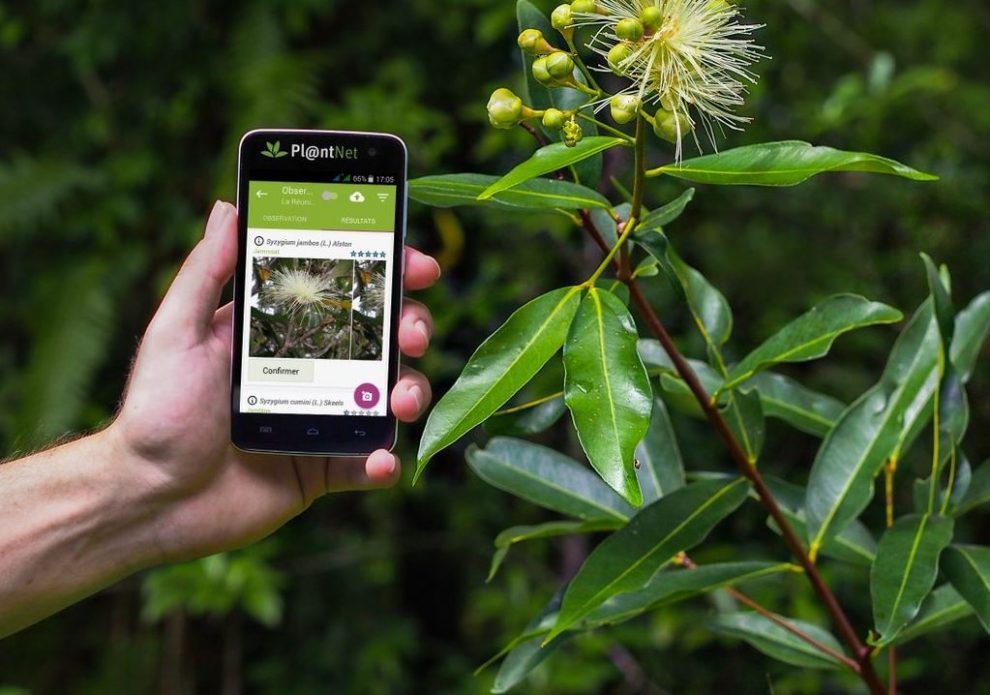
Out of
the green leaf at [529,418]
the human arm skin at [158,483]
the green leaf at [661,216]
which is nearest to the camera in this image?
the green leaf at [661,216]

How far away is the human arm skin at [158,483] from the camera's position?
872 mm

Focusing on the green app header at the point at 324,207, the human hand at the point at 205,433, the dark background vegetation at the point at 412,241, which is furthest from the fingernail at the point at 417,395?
the dark background vegetation at the point at 412,241

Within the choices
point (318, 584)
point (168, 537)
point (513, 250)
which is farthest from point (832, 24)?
point (168, 537)

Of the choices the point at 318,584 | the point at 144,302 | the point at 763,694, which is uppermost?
the point at 144,302

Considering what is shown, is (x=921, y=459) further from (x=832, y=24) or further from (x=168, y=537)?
(x=168, y=537)

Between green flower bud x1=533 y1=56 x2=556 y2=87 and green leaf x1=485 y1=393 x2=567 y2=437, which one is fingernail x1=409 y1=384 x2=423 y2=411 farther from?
green flower bud x1=533 y1=56 x2=556 y2=87

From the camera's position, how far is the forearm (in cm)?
91

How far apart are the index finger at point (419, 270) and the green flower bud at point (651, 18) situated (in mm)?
286

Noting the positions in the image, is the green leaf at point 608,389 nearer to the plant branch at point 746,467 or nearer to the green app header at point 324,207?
the plant branch at point 746,467

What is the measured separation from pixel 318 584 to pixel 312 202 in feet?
4.08

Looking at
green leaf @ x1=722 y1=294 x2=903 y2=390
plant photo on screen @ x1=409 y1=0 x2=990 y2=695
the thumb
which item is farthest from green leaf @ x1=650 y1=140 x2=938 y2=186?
the thumb

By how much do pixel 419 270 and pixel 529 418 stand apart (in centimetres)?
15

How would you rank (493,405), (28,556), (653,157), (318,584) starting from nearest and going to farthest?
(493,405)
(28,556)
(653,157)
(318,584)

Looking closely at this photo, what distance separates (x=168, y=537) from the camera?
0.92 metres
